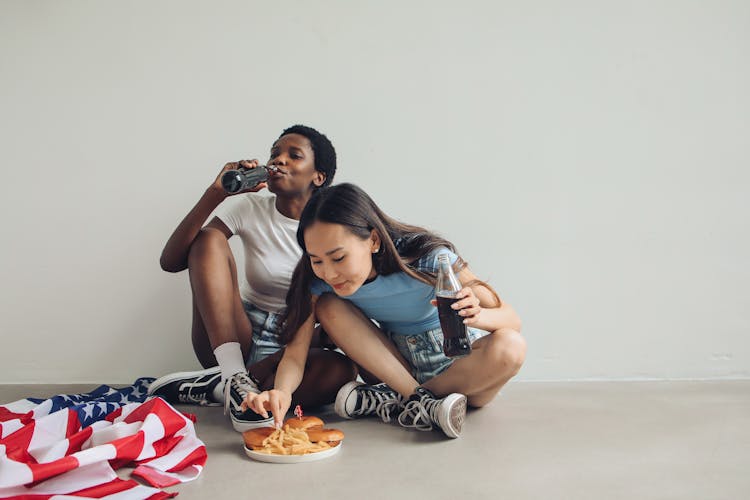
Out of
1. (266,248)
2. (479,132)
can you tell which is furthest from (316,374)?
(479,132)

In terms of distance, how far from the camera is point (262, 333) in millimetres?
2047

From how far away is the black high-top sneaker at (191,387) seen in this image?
1953 mm

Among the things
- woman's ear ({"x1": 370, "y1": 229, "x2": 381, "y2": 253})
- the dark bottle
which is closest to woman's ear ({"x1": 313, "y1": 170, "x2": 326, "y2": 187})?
the dark bottle

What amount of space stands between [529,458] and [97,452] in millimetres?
854

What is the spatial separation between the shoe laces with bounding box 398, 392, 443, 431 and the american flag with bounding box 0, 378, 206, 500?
52cm

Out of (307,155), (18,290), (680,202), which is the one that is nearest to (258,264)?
(307,155)

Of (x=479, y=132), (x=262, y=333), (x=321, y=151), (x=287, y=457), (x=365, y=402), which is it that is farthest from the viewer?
(x=479, y=132)

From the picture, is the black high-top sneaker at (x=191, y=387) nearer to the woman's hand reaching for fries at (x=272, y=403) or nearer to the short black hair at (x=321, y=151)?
the woman's hand reaching for fries at (x=272, y=403)

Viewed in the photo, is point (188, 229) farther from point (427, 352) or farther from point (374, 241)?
point (427, 352)

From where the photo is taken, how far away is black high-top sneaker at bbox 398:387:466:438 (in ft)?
5.14

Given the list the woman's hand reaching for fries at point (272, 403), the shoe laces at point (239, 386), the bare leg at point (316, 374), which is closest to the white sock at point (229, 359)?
the shoe laces at point (239, 386)

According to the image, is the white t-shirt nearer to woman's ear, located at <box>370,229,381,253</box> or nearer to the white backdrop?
the white backdrop

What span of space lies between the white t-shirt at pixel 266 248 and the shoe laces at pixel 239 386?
40 centimetres

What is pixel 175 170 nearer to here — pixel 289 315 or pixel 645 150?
pixel 289 315
